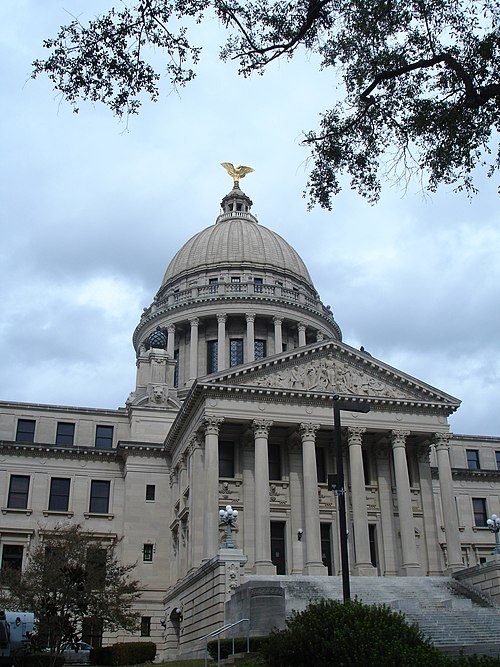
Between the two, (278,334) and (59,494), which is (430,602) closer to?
(59,494)

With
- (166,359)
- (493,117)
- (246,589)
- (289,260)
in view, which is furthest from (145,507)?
(493,117)

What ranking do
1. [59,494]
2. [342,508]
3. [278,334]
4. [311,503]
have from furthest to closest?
[278,334]
[59,494]
[311,503]
[342,508]

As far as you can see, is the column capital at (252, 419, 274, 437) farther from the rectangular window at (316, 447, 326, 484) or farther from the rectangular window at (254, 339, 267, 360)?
the rectangular window at (254, 339, 267, 360)

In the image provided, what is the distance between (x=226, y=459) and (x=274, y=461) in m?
2.97

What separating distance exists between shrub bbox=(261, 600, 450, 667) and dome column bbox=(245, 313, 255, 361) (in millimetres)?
50188

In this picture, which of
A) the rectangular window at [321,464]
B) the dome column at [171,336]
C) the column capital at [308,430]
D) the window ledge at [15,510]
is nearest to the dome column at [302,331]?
the dome column at [171,336]

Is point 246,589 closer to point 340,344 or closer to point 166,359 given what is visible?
point 340,344

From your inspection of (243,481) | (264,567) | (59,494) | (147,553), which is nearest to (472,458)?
(243,481)

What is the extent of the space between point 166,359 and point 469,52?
152 feet

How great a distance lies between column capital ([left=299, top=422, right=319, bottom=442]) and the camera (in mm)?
44500

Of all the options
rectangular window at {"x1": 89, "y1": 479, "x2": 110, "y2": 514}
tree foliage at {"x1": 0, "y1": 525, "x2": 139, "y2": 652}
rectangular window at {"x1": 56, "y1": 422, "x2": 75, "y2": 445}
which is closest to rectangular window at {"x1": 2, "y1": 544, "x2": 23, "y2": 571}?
rectangular window at {"x1": 89, "y1": 479, "x2": 110, "y2": 514}

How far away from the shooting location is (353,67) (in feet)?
54.6

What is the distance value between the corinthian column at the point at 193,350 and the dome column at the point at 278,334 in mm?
7042

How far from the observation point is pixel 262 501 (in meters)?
42.1
